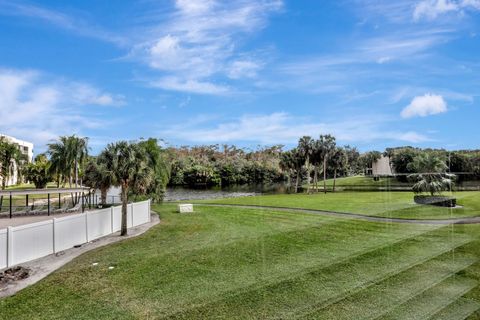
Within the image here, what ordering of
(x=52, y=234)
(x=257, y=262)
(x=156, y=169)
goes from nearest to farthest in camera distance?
(x=257, y=262) → (x=52, y=234) → (x=156, y=169)

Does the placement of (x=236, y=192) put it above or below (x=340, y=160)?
below

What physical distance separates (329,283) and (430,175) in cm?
203

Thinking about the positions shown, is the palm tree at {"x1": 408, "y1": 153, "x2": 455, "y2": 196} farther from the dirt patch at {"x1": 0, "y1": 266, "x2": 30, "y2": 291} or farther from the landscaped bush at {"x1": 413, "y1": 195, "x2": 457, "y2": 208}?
the dirt patch at {"x1": 0, "y1": 266, "x2": 30, "y2": 291}

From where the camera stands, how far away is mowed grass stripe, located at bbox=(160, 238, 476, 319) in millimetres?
4652

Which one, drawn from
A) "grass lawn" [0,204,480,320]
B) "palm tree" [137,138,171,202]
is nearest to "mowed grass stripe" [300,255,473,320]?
"grass lawn" [0,204,480,320]

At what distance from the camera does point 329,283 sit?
4.89 meters

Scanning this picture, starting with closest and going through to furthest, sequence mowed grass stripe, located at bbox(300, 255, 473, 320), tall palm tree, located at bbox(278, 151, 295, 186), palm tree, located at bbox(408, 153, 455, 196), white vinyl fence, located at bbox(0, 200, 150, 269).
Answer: mowed grass stripe, located at bbox(300, 255, 473, 320) → palm tree, located at bbox(408, 153, 455, 196) → white vinyl fence, located at bbox(0, 200, 150, 269) → tall palm tree, located at bbox(278, 151, 295, 186)

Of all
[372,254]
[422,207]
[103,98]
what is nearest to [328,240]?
[372,254]

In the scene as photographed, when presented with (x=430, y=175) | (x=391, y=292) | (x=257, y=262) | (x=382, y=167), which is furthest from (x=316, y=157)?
(x=391, y=292)

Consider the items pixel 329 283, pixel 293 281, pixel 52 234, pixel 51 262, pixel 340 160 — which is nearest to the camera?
pixel 329 283

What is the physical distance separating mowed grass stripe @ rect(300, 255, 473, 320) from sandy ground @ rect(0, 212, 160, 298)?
246 inches

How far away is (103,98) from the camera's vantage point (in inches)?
319

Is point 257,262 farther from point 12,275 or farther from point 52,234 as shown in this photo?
point 52,234

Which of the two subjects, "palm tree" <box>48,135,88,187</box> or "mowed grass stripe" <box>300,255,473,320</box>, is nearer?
"mowed grass stripe" <box>300,255,473,320</box>
